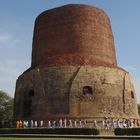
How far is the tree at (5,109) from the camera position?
1778 inches

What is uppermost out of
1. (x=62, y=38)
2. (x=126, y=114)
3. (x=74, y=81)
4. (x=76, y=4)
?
(x=76, y=4)

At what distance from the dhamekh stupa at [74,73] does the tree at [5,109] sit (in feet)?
55.6

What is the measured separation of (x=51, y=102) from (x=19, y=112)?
350 centimetres

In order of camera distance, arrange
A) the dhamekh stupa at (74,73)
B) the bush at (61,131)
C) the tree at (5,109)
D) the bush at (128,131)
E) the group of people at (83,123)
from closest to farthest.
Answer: the bush at (128,131), the bush at (61,131), the group of people at (83,123), the dhamekh stupa at (74,73), the tree at (5,109)

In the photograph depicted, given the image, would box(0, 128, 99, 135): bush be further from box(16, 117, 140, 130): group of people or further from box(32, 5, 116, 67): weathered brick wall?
box(32, 5, 116, 67): weathered brick wall

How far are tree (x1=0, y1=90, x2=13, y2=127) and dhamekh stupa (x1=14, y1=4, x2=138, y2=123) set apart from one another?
55.6 feet

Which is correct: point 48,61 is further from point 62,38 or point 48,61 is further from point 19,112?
point 19,112

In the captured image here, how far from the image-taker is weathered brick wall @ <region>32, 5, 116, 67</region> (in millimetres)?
28344

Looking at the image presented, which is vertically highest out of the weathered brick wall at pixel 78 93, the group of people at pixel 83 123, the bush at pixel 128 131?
the weathered brick wall at pixel 78 93

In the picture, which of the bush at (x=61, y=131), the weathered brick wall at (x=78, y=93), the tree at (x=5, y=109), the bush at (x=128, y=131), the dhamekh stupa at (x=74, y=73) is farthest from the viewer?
the tree at (x=5, y=109)

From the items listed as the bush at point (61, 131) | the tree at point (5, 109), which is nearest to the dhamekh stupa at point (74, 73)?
the bush at point (61, 131)

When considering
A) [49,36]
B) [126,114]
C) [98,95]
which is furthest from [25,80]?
[126,114]

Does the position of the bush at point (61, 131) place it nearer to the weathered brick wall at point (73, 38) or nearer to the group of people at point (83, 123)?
the group of people at point (83, 123)

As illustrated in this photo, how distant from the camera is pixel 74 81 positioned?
26094 millimetres
